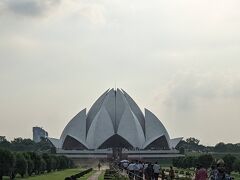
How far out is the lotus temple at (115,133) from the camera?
70.7 meters

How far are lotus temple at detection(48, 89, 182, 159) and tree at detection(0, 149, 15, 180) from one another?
43.6m

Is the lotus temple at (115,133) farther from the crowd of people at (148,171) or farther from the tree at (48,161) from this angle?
the crowd of people at (148,171)

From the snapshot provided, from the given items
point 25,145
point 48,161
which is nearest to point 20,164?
point 48,161

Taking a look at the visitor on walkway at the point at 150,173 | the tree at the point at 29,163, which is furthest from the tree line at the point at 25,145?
the visitor on walkway at the point at 150,173

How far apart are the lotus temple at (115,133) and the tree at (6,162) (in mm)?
43562

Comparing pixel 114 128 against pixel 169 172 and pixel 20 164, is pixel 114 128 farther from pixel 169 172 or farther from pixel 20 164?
pixel 169 172

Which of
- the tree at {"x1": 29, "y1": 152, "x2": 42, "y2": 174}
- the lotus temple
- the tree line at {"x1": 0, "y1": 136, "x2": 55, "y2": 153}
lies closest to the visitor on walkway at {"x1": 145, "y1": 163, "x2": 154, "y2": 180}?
the tree at {"x1": 29, "y1": 152, "x2": 42, "y2": 174}

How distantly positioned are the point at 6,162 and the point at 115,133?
47.2 m

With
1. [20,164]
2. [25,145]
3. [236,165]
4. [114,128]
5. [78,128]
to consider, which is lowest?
[236,165]

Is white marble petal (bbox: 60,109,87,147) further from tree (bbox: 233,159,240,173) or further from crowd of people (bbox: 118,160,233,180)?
crowd of people (bbox: 118,160,233,180)

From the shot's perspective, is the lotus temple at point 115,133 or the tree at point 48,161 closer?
the tree at point 48,161

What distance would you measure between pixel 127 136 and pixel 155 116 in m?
5.84

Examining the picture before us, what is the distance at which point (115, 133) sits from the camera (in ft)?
233

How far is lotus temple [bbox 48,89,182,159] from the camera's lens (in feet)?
232
